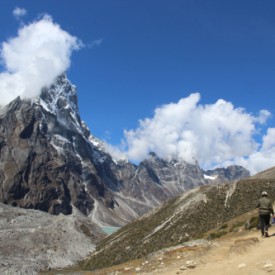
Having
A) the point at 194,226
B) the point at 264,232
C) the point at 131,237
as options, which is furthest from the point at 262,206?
the point at 131,237

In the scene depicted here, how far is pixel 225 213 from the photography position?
94.0m

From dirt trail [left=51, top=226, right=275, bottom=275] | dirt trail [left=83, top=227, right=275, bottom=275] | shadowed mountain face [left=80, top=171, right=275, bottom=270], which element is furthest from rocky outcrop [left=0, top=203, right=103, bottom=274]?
dirt trail [left=83, top=227, right=275, bottom=275]

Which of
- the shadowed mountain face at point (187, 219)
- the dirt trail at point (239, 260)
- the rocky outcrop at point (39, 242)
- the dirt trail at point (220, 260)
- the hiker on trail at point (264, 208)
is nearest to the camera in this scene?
the dirt trail at point (239, 260)

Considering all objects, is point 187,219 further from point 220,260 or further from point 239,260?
point 239,260

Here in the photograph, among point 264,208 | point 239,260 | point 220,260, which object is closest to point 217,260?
point 220,260

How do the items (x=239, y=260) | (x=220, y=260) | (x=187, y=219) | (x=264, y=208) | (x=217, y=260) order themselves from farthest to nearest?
(x=187, y=219), (x=264, y=208), (x=217, y=260), (x=220, y=260), (x=239, y=260)

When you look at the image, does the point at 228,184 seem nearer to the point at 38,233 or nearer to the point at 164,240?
the point at 164,240

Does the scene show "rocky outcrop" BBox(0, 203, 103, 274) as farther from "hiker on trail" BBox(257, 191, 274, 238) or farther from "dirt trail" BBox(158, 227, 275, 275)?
"hiker on trail" BBox(257, 191, 274, 238)

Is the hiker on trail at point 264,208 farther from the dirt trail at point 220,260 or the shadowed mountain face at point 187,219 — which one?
the shadowed mountain face at point 187,219

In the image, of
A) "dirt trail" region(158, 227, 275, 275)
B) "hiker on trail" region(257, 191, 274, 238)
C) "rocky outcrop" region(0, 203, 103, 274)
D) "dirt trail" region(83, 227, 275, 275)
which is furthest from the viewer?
"rocky outcrop" region(0, 203, 103, 274)

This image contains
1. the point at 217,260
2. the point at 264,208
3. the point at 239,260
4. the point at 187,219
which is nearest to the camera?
the point at 239,260

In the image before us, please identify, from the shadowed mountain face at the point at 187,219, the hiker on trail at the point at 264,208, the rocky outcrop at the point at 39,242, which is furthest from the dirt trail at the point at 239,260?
the rocky outcrop at the point at 39,242

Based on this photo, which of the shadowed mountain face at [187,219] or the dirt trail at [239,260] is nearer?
the dirt trail at [239,260]

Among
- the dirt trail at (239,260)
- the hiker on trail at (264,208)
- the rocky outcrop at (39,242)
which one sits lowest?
the dirt trail at (239,260)
